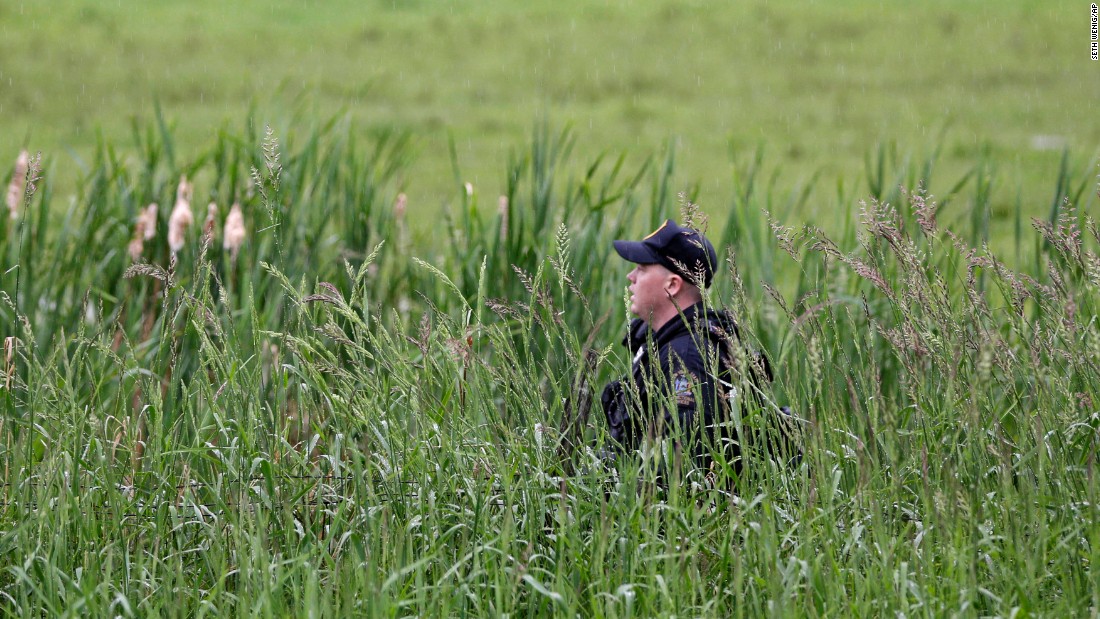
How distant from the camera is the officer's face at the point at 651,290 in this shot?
3.35 m

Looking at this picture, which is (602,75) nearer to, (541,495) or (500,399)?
(500,399)

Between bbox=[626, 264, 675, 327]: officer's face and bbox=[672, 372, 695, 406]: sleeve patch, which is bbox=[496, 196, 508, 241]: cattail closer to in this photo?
bbox=[626, 264, 675, 327]: officer's face

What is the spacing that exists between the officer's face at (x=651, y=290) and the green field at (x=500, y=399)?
0.57 feet

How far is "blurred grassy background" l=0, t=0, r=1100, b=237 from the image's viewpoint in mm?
12180

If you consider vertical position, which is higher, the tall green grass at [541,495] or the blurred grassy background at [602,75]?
the tall green grass at [541,495]

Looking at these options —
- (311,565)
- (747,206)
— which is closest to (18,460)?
(311,565)

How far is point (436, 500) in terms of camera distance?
2.55 metres

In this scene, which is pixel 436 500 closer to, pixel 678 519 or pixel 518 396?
pixel 518 396

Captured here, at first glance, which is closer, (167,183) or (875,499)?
(875,499)

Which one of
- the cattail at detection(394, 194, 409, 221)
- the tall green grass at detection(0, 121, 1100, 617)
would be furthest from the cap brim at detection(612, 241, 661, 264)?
the cattail at detection(394, 194, 409, 221)

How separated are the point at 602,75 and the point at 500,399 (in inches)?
507

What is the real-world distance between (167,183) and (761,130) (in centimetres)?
896

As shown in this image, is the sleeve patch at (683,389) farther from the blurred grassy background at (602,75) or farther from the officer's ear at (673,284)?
the blurred grassy background at (602,75)

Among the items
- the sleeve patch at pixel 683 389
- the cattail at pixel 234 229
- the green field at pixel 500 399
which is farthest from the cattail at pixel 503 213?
the sleeve patch at pixel 683 389
